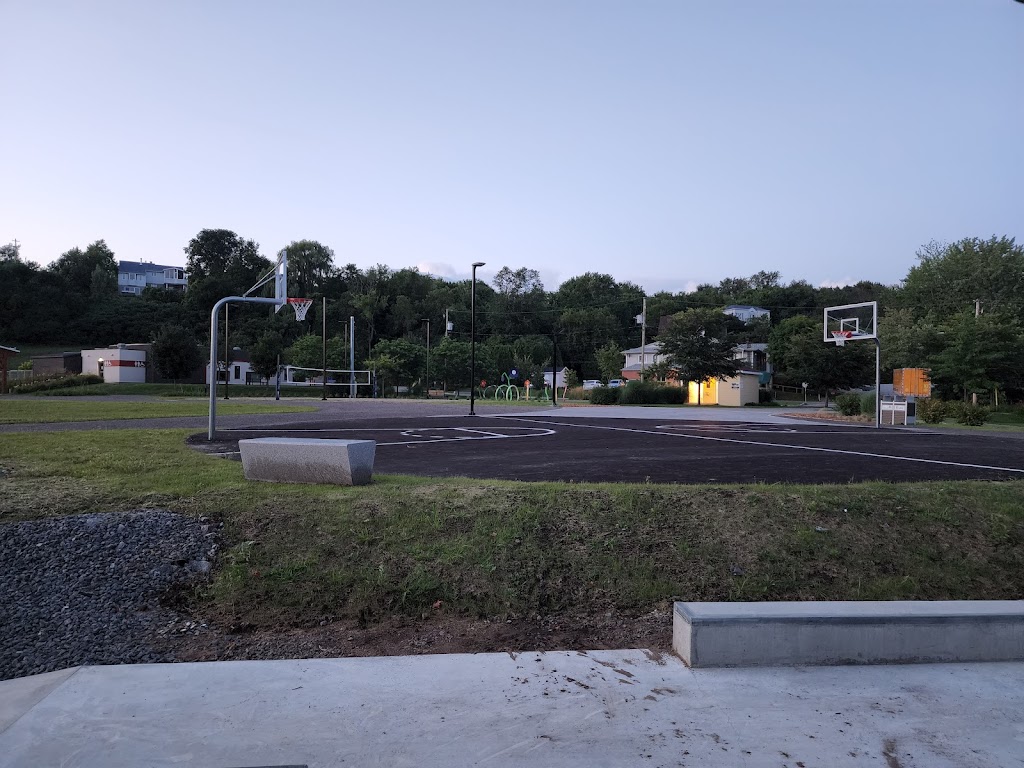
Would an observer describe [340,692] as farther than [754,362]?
No

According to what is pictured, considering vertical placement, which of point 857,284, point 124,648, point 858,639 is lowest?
point 124,648

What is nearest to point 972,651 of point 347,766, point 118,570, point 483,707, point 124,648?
point 483,707

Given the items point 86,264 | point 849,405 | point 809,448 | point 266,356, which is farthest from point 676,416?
point 86,264

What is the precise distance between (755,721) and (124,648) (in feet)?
13.0

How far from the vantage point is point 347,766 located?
2758mm

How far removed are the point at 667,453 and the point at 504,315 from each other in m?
77.1

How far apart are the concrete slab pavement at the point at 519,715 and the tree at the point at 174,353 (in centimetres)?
5652

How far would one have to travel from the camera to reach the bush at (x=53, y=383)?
41.3 metres

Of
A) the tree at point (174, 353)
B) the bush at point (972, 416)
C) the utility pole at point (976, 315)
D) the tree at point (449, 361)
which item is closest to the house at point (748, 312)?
the utility pole at point (976, 315)

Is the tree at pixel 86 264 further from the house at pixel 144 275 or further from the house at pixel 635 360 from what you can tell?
the house at pixel 635 360

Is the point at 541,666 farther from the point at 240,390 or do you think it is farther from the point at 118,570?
the point at 240,390

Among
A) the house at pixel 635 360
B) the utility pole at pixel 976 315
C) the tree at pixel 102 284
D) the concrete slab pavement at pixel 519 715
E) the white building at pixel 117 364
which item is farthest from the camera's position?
the tree at pixel 102 284

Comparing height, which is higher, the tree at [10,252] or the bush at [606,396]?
the tree at [10,252]

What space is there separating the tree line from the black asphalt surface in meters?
21.2
